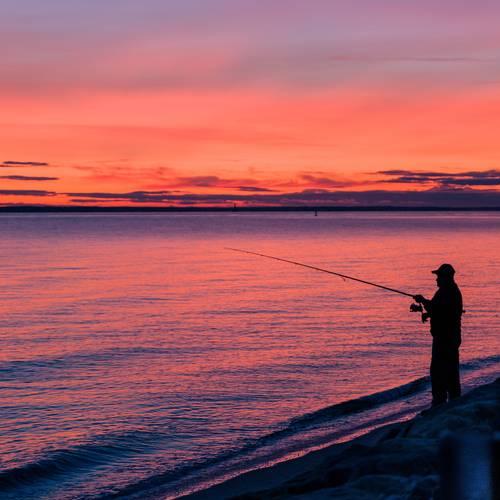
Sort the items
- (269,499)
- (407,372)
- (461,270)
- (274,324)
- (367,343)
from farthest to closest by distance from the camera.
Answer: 1. (461,270)
2. (274,324)
3. (367,343)
4. (407,372)
5. (269,499)

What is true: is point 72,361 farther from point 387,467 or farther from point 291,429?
point 387,467

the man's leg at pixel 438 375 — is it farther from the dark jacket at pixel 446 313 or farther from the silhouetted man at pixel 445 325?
the dark jacket at pixel 446 313

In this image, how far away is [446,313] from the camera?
31.6 ft

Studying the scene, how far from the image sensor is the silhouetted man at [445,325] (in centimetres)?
957

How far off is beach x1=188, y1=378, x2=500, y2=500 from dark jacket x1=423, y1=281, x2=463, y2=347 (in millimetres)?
833

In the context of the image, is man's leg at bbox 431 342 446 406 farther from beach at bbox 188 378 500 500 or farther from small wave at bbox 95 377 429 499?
small wave at bbox 95 377 429 499

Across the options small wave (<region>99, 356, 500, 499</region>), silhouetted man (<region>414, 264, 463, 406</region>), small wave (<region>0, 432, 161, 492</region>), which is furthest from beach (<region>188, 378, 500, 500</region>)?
small wave (<region>0, 432, 161, 492</region>)

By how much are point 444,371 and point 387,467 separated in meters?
3.39

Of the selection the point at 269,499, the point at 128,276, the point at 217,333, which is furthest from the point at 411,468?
the point at 128,276

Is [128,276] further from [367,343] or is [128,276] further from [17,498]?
[17,498]

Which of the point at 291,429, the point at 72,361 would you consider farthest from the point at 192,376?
the point at 291,429

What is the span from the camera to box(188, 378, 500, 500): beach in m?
6.31

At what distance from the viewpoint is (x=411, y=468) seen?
675cm

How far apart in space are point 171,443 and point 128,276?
2666 cm
